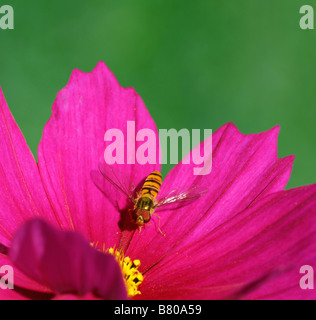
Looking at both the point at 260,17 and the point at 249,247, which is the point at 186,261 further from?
the point at 260,17

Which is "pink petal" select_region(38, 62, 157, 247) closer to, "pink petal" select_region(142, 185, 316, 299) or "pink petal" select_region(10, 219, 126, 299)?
"pink petal" select_region(142, 185, 316, 299)

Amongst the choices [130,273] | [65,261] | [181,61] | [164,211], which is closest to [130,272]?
[130,273]

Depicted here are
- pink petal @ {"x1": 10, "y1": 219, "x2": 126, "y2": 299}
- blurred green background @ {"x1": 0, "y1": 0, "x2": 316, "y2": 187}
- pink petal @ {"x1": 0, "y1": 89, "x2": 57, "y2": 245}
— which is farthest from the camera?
blurred green background @ {"x1": 0, "y1": 0, "x2": 316, "y2": 187}

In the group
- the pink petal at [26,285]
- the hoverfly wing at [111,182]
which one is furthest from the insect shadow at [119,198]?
the pink petal at [26,285]

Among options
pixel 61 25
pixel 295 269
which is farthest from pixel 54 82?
pixel 295 269

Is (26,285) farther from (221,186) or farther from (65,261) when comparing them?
(221,186)

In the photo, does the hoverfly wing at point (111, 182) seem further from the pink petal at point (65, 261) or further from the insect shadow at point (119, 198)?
the pink petal at point (65, 261)

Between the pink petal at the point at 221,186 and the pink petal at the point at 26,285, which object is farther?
the pink petal at the point at 221,186

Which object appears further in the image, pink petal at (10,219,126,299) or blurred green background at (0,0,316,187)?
blurred green background at (0,0,316,187)

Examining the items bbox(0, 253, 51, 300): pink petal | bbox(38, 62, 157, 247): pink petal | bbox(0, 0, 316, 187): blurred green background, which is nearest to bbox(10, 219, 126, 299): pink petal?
bbox(0, 253, 51, 300): pink petal

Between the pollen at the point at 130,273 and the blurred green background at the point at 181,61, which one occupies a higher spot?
the blurred green background at the point at 181,61
